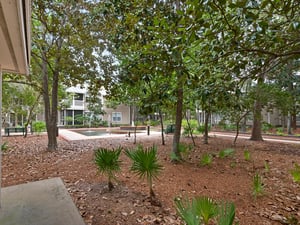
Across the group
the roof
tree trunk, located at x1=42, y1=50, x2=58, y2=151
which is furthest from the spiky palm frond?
tree trunk, located at x1=42, y1=50, x2=58, y2=151

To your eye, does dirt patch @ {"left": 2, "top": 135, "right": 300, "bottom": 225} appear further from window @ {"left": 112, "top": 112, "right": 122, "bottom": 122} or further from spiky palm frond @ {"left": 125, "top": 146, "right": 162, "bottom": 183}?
window @ {"left": 112, "top": 112, "right": 122, "bottom": 122}

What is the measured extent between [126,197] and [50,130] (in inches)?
221

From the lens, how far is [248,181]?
14.0ft

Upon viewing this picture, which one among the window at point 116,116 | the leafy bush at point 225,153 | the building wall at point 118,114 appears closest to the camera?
the leafy bush at point 225,153

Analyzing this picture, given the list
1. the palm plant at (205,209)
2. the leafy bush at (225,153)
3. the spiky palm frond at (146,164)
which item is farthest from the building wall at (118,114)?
the palm plant at (205,209)

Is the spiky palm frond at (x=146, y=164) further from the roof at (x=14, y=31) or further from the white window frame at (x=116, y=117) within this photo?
the white window frame at (x=116, y=117)

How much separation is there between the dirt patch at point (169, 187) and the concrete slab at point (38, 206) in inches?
8.4

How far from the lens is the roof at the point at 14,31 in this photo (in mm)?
1380

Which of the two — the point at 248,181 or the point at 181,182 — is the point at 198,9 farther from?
the point at 248,181

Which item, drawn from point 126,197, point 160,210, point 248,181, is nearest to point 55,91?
point 126,197

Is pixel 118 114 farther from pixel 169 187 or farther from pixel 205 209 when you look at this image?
pixel 205 209

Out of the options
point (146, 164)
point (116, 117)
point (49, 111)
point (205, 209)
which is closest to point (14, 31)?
point (146, 164)

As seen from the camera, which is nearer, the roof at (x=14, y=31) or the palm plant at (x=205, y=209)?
the roof at (x=14, y=31)

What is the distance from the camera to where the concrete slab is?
8.03 feet
